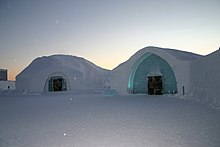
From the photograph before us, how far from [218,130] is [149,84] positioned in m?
19.3

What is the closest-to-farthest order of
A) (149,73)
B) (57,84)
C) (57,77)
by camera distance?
(149,73) → (57,77) → (57,84)

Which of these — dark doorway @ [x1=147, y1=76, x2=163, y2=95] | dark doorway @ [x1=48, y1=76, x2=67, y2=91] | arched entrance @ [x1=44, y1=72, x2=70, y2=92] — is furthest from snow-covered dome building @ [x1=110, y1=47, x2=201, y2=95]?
dark doorway @ [x1=48, y1=76, x2=67, y2=91]

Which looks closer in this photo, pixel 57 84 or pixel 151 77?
pixel 151 77

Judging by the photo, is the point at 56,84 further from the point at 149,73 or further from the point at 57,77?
the point at 149,73

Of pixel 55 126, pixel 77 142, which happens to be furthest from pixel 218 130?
pixel 55 126

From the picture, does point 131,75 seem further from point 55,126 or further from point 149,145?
point 149,145

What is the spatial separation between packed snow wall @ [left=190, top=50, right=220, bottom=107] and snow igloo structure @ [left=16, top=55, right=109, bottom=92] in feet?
73.5

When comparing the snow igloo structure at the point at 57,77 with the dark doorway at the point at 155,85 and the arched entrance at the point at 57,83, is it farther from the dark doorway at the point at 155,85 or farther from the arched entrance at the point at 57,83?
the dark doorway at the point at 155,85

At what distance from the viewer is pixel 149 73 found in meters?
24.8

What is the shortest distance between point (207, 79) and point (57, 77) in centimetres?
2959

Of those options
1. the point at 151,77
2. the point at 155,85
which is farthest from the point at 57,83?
the point at 155,85

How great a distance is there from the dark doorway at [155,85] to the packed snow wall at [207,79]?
6.20 metres

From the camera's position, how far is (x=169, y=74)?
76.6 feet

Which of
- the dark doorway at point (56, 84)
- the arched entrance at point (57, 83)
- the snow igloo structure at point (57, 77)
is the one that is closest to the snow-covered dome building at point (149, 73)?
the snow igloo structure at point (57, 77)
